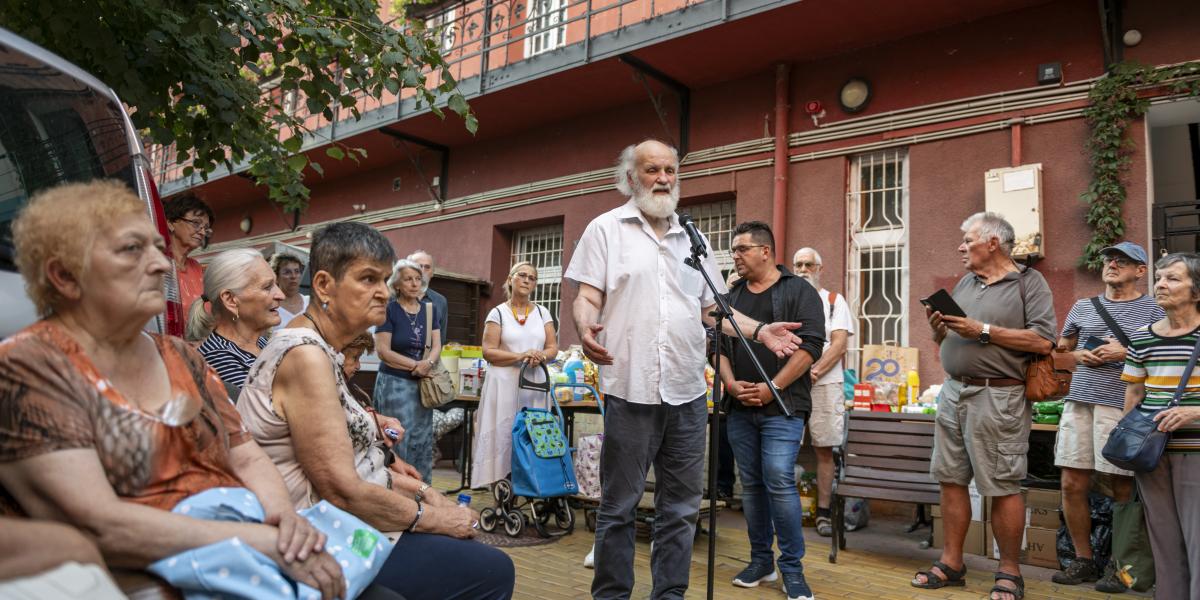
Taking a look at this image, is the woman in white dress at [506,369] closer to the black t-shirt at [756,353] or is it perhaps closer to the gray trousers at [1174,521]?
the black t-shirt at [756,353]

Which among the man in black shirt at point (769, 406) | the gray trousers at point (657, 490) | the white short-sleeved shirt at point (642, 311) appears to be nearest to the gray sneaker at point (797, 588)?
the man in black shirt at point (769, 406)

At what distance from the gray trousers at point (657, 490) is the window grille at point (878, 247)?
5.19 metres

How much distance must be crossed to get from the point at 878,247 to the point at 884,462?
124 inches

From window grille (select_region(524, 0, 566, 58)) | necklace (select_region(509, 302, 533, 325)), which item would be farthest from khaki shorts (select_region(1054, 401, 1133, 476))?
window grille (select_region(524, 0, 566, 58))

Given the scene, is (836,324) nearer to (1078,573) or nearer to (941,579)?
(941,579)

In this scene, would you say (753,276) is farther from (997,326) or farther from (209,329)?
(209,329)

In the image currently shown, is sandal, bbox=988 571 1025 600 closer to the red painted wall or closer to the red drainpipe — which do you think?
the red painted wall

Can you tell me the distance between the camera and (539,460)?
583 cm

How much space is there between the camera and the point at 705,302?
390cm

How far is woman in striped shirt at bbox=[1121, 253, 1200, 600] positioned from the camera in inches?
153

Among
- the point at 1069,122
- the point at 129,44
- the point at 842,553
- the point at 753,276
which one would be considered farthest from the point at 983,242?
the point at 129,44

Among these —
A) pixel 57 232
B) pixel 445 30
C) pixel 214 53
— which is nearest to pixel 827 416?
pixel 214 53

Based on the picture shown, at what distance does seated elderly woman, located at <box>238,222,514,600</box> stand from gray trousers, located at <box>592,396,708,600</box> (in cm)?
111

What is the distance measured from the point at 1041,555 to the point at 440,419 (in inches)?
249
